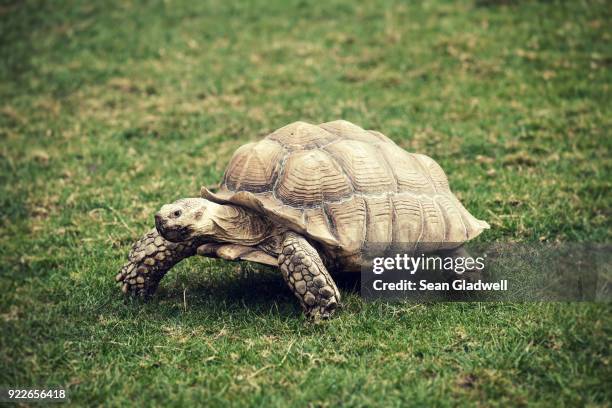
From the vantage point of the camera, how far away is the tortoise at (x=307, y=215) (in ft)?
13.2

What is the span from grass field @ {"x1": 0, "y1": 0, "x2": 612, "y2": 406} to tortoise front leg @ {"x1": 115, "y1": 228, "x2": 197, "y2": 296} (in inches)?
5.5

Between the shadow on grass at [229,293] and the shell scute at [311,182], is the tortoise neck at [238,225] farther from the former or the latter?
the shadow on grass at [229,293]

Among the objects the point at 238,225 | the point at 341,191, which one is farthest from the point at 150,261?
the point at 341,191

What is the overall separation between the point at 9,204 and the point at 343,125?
3.48m

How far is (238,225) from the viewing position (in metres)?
4.20

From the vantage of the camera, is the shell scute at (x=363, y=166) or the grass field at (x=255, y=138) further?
the shell scute at (x=363, y=166)

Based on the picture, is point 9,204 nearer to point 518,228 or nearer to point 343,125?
point 343,125

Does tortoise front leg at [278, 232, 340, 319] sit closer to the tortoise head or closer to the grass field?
the grass field

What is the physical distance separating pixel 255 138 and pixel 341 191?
3.47 m

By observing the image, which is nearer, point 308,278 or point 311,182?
point 308,278

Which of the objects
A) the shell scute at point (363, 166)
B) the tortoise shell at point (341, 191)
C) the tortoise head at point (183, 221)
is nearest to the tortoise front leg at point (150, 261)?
the tortoise head at point (183, 221)

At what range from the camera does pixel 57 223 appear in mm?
5852

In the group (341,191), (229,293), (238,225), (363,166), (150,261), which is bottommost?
(229,293)

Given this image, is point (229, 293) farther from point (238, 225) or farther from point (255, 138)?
point (255, 138)
